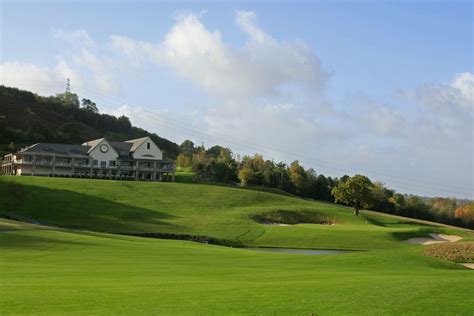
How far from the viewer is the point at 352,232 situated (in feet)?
224

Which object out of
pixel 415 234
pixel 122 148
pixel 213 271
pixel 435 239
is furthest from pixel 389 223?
pixel 122 148

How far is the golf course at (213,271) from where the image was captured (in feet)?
52.4

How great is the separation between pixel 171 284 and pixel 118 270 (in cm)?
612

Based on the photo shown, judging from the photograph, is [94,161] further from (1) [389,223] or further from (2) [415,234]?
(2) [415,234]

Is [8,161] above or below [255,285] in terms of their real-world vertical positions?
above

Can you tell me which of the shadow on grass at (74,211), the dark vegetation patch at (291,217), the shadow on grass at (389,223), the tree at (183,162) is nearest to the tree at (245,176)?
the tree at (183,162)

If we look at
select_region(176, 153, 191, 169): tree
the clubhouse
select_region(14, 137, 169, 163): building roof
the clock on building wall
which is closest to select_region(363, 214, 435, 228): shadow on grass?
the clubhouse

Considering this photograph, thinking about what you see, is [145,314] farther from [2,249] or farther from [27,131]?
[27,131]

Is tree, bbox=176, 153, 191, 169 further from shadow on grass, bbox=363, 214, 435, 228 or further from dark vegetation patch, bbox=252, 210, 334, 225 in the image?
dark vegetation patch, bbox=252, 210, 334, 225

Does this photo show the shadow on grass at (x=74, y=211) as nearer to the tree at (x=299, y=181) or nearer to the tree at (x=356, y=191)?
the tree at (x=356, y=191)

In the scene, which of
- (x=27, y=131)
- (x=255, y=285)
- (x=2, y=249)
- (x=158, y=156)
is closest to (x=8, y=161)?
(x=158, y=156)

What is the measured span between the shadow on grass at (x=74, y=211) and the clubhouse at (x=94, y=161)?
46242 mm

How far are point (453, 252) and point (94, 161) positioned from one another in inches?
4266

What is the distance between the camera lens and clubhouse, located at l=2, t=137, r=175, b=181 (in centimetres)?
12700
